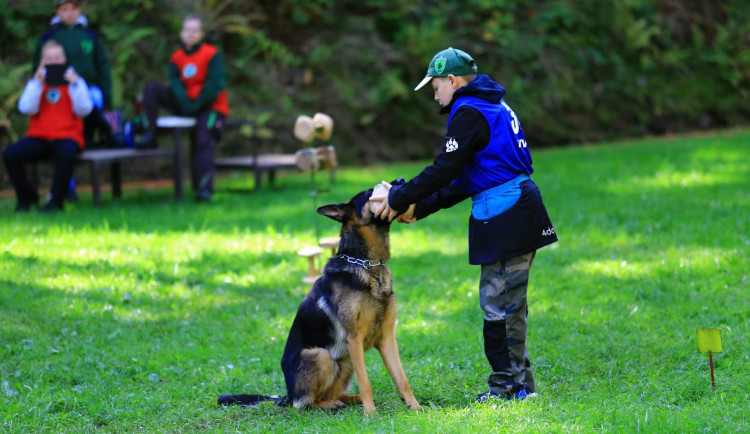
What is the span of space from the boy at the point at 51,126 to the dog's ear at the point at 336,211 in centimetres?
709

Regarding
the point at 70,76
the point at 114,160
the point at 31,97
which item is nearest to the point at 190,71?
the point at 114,160

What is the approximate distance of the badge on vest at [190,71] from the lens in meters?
12.5

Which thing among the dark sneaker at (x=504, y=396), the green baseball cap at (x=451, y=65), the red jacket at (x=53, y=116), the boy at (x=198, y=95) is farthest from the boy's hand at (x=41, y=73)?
the dark sneaker at (x=504, y=396)

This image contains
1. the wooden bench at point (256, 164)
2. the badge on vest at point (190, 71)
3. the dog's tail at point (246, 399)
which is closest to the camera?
the dog's tail at point (246, 399)

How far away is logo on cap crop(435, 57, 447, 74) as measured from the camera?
5070mm

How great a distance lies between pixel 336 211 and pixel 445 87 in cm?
96

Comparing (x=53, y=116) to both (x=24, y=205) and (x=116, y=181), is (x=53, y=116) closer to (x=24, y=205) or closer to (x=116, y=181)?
(x=24, y=205)

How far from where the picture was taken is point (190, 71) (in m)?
12.5

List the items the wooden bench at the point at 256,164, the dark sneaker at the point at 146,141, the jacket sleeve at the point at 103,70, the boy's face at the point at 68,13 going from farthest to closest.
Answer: the wooden bench at the point at 256,164, the dark sneaker at the point at 146,141, the jacket sleeve at the point at 103,70, the boy's face at the point at 68,13

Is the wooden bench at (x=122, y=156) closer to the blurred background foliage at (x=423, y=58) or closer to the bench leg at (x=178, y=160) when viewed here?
the bench leg at (x=178, y=160)

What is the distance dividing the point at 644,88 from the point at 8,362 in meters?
16.5

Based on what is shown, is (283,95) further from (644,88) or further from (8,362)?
(8,362)

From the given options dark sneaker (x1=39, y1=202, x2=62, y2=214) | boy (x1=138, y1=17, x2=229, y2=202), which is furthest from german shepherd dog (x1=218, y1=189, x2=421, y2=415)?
boy (x1=138, y1=17, x2=229, y2=202)

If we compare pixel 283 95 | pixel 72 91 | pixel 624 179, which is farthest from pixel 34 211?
pixel 624 179
